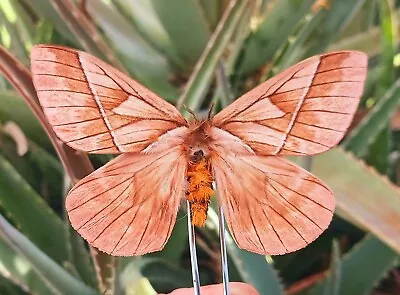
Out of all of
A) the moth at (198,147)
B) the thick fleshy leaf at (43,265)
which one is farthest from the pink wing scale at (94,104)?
the thick fleshy leaf at (43,265)

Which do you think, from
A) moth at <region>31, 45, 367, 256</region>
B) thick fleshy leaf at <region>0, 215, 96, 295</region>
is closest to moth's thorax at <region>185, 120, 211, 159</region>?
moth at <region>31, 45, 367, 256</region>

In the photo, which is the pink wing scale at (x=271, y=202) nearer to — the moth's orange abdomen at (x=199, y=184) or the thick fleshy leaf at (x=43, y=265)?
the moth's orange abdomen at (x=199, y=184)

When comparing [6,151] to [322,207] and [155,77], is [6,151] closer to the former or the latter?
[155,77]

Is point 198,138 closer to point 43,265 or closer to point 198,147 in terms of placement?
point 198,147

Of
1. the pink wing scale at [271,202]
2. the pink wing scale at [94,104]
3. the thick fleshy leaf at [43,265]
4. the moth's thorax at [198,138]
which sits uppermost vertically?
the pink wing scale at [94,104]

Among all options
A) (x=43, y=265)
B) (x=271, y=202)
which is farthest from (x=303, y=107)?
(x=43, y=265)

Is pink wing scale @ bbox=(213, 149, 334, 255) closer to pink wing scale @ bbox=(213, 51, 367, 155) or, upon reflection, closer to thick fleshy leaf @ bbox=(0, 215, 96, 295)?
pink wing scale @ bbox=(213, 51, 367, 155)

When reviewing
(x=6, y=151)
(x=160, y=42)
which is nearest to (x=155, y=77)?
(x=160, y=42)
